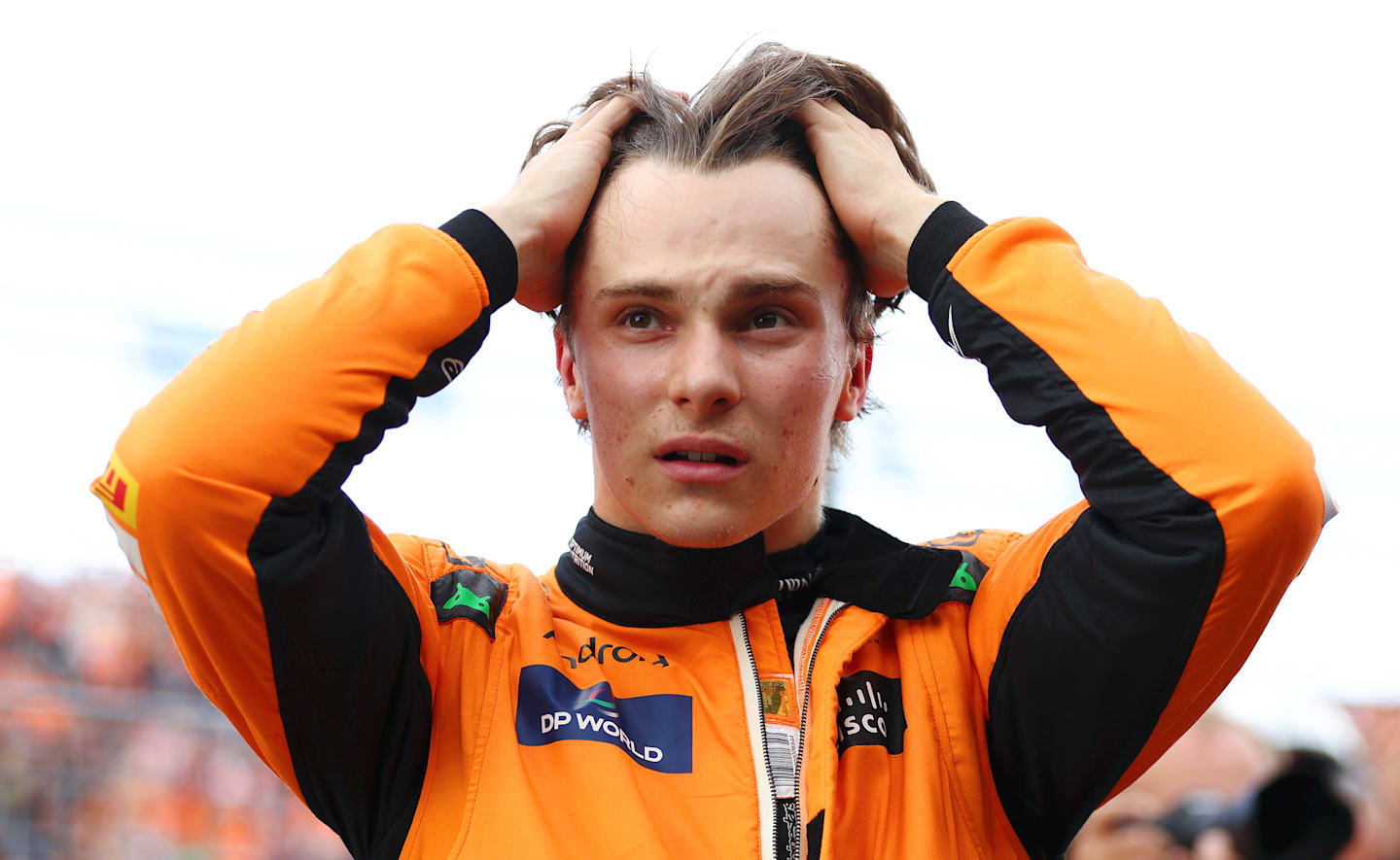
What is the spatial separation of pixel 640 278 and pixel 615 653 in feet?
2.05

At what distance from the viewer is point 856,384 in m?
2.49

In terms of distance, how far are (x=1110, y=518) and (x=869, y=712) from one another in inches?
19.3

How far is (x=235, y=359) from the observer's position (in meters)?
1.80

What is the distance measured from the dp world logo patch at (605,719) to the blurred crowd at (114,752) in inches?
177

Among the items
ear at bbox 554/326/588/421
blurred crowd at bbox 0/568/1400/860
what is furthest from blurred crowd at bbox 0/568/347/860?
ear at bbox 554/326/588/421

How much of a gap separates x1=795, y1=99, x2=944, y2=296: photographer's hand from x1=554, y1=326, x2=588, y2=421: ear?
1.84 feet

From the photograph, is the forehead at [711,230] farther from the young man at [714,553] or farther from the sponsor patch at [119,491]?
the sponsor patch at [119,491]

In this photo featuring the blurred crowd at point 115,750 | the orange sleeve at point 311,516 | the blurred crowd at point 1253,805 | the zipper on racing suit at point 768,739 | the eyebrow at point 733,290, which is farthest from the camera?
the blurred crowd at point 115,750

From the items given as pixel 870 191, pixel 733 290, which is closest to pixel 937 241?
pixel 870 191

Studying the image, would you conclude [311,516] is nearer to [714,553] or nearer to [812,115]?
[714,553]

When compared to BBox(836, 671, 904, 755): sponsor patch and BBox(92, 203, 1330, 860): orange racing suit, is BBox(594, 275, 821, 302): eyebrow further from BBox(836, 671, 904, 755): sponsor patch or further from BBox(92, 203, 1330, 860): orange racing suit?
BBox(836, 671, 904, 755): sponsor patch

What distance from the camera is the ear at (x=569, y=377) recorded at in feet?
7.87

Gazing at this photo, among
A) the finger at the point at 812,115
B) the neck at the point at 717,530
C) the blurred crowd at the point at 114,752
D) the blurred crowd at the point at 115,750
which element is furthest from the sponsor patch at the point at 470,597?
the blurred crowd at the point at 114,752

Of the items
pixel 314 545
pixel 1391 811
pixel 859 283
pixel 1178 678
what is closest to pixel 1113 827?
pixel 1391 811
